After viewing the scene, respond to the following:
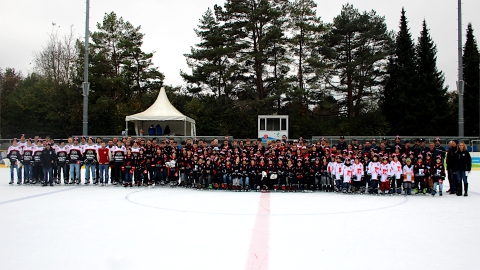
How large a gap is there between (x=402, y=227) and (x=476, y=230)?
122cm

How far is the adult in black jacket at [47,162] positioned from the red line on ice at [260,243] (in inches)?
333

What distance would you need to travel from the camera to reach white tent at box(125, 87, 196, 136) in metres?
23.7

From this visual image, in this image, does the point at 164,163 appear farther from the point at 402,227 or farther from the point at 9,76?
the point at 9,76

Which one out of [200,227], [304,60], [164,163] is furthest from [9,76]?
[200,227]

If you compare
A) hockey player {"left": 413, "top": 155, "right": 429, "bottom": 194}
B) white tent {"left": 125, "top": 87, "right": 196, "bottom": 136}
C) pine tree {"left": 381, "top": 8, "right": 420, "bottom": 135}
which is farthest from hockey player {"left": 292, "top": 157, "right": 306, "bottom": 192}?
pine tree {"left": 381, "top": 8, "right": 420, "bottom": 135}

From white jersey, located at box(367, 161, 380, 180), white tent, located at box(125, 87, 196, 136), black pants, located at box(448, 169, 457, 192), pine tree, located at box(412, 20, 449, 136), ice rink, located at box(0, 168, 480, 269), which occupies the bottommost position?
ice rink, located at box(0, 168, 480, 269)

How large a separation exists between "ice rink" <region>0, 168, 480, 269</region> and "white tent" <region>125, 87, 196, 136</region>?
14.0m

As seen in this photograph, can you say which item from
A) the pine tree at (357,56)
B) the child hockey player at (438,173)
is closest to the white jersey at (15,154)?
the child hockey player at (438,173)

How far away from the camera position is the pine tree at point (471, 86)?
37000 millimetres

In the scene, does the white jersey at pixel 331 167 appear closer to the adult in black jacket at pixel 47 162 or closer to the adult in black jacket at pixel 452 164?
the adult in black jacket at pixel 452 164

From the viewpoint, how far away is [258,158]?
12.1 meters

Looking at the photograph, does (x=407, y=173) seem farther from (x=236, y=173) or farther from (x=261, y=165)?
(x=236, y=173)

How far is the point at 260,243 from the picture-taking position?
5.28 meters

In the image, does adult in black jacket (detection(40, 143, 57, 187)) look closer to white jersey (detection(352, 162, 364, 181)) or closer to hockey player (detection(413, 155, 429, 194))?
white jersey (detection(352, 162, 364, 181))
